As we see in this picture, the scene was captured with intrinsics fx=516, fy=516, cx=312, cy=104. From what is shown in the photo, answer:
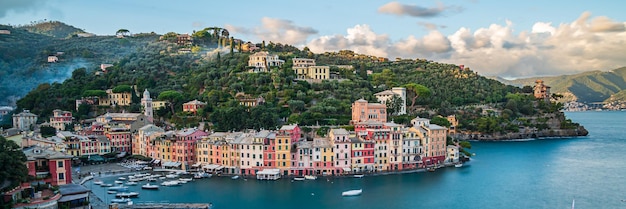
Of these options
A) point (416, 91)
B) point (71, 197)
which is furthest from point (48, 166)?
point (416, 91)

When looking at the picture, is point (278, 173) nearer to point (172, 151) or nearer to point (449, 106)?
point (172, 151)

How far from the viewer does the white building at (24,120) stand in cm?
5453

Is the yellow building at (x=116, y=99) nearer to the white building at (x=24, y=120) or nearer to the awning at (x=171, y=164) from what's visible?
the white building at (x=24, y=120)

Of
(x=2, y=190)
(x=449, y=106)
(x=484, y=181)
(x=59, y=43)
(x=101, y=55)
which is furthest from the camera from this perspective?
(x=59, y=43)

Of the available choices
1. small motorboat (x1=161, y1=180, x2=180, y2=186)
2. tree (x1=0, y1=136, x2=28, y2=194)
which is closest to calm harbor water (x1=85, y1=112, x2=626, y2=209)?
small motorboat (x1=161, y1=180, x2=180, y2=186)

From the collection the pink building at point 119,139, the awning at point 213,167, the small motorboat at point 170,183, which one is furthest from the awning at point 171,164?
the pink building at point 119,139

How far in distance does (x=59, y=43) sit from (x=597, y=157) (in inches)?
3778

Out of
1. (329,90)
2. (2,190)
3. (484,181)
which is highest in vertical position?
(329,90)

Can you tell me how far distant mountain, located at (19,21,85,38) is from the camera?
454 feet

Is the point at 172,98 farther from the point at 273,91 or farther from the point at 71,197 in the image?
the point at 71,197

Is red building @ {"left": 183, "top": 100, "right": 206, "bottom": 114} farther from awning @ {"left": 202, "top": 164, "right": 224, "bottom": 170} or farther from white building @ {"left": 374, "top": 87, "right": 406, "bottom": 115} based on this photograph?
white building @ {"left": 374, "top": 87, "right": 406, "bottom": 115}

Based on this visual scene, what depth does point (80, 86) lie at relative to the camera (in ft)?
215

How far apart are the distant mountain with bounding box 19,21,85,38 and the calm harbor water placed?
118876mm

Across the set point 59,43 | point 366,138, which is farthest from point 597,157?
point 59,43
